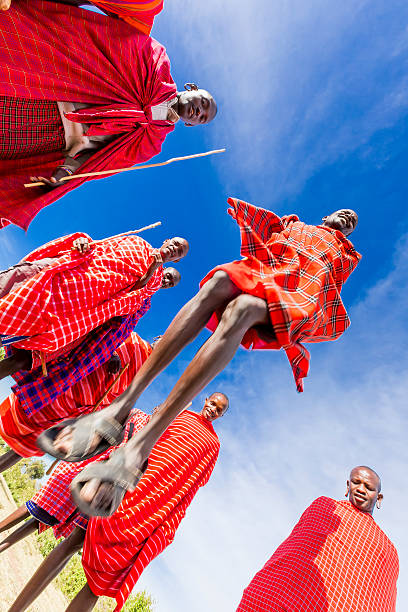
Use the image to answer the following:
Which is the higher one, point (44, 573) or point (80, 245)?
point (80, 245)

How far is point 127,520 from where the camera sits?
2.56 meters

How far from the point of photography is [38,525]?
361 centimetres

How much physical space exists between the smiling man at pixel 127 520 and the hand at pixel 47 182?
196 cm

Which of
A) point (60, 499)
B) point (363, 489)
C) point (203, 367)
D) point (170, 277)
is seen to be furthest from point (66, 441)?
point (363, 489)

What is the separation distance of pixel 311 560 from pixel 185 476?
1360 millimetres

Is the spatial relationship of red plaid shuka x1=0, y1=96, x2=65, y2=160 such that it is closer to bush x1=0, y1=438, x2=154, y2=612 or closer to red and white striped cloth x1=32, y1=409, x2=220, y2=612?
red and white striped cloth x1=32, y1=409, x2=220, y2=612

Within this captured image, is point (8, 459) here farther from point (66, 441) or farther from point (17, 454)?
point (66, 441)

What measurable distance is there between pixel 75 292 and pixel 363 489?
4.04 meters

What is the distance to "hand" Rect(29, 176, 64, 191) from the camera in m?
2.68

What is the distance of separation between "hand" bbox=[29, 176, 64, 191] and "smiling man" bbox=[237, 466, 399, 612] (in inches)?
156

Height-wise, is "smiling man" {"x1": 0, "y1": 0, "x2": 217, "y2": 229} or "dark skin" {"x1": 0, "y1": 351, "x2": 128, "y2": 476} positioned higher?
"smiling man" {"x1": 0, "y1": 0, "x2": 217, "y2": 229}

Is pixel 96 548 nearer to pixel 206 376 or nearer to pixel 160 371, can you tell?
pixel 160 371

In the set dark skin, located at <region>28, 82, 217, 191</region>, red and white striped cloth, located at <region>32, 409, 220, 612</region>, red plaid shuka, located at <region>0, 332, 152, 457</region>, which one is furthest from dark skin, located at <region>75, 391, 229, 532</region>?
dark skin, located at <region>28, 82, 217, 191</region>

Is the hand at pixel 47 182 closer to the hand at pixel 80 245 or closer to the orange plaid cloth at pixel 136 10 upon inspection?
the hand at pixel 80 245
